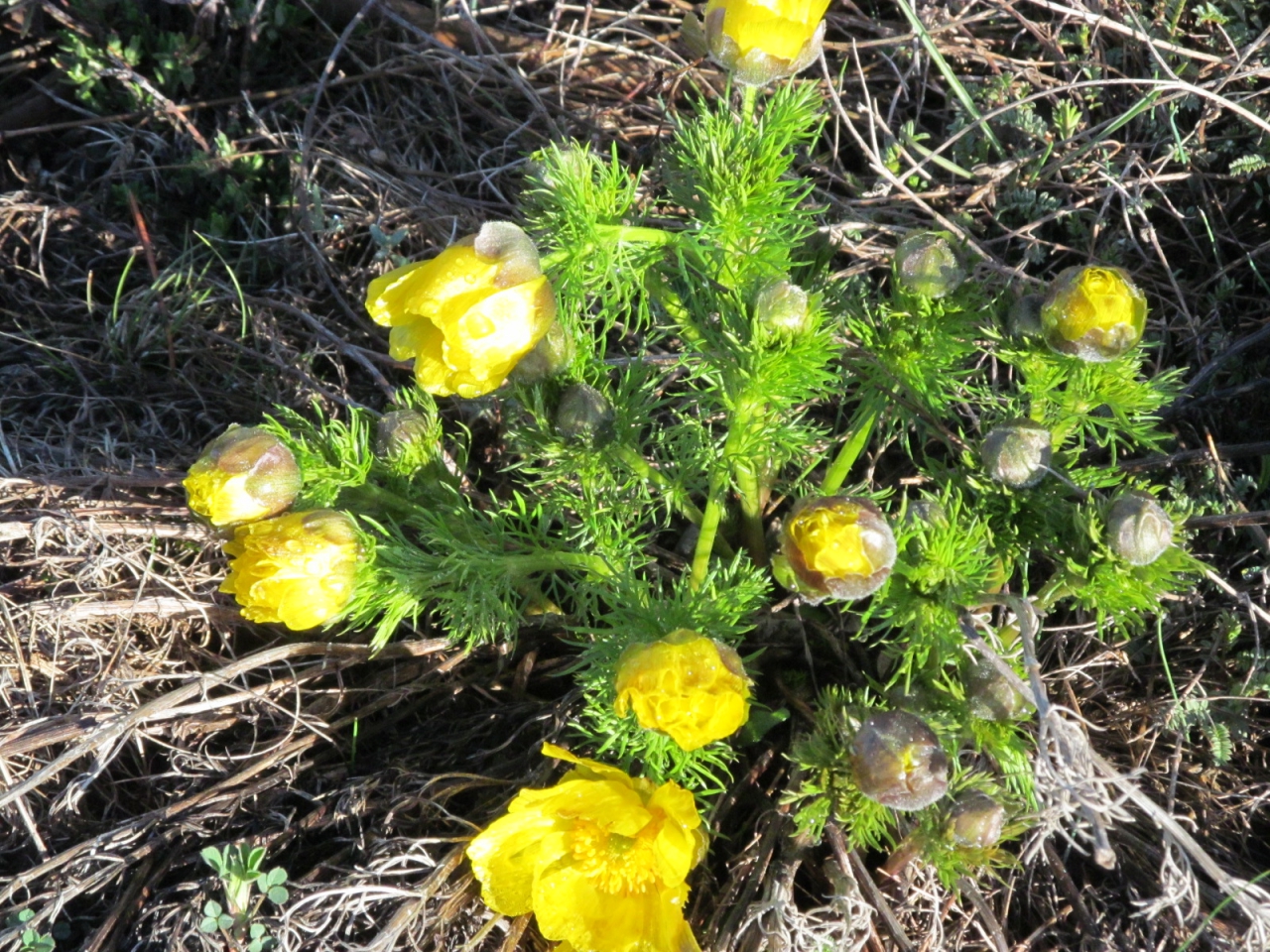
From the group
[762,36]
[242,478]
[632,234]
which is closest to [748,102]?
[762,36]

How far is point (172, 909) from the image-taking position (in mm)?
1780

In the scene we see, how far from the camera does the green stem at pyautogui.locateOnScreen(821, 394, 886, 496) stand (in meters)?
1.80

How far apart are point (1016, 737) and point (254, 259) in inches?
80.2

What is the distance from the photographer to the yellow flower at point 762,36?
56.6 inches

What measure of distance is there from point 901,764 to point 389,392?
4.57 ft

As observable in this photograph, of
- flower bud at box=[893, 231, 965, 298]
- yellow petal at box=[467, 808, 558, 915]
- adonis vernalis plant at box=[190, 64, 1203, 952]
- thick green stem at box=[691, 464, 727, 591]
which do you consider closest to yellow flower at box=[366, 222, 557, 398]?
adonis vernalis plant at box=[190, 64, 1203, 952]

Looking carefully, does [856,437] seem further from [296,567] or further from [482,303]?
[296,567]

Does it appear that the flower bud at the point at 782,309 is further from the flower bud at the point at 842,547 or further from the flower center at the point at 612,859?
the flower center at the point at 612,859

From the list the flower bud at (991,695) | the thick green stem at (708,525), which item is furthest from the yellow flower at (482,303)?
the flower bud at (991,695)

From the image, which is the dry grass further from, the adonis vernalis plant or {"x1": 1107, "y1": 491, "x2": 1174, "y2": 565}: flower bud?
{"x1": 1107, "y1": 491, "x2": 1174, "y2": 565}: flower bud

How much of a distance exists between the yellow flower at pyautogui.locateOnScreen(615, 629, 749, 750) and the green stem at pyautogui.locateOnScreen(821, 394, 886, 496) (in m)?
0.43

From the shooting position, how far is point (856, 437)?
1.81m

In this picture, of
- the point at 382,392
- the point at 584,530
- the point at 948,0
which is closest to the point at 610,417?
the point at 584,530

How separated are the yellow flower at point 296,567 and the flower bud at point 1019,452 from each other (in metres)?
1.02
